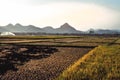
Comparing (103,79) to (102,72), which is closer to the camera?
(103,79)

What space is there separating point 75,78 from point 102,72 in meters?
3.32

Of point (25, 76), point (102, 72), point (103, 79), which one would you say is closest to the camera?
point (103, 79)

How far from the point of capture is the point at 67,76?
55.2 ft

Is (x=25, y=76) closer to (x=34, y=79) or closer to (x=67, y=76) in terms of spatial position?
(x=34, y=79)

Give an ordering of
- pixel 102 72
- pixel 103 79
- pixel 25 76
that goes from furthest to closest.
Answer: pixel 102 72, pixel 25 76, pixel 103 79

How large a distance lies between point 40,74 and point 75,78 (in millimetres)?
3306

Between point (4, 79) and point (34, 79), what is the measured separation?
201 centimetres

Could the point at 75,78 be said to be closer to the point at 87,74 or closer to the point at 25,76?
the point at 87,74

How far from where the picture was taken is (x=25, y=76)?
17328 mm

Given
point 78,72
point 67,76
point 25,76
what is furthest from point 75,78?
point 25,76

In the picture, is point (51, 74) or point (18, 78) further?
point (51, 74)

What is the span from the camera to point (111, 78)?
54.0ft

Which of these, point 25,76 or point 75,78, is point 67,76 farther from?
point 25,76

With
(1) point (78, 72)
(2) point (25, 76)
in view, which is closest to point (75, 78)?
(1) point (78, 72)
